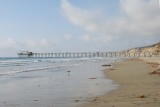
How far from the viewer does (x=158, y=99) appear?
1011 cm

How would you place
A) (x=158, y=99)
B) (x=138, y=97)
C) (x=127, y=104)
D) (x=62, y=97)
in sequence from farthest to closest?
(x=62, y=97) < (x=138, y=97) < (x=158, y=99) < (x=127, y=104)

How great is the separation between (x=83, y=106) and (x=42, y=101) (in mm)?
1760

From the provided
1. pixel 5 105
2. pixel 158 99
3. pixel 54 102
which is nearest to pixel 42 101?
pixel 54 102

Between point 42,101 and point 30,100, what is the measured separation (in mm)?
546

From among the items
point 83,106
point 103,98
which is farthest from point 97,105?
point 103,98

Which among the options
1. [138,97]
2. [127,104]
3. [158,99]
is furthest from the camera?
[138,97]

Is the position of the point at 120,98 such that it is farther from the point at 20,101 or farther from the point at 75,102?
the point at 20,101

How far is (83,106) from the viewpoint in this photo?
9.60 m

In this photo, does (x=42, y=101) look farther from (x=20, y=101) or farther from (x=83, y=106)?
(x=83, y=106)

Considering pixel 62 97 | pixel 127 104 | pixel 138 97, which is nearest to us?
pixel 127 104

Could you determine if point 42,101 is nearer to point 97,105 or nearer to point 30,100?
point 30,100

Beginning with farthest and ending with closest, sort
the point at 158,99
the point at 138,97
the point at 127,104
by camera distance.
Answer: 1. the point at 138,97
2. the point at 158,99
3. the point at 127,104

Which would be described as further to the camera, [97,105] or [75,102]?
[75,102]

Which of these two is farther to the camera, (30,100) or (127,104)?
(30,100)
